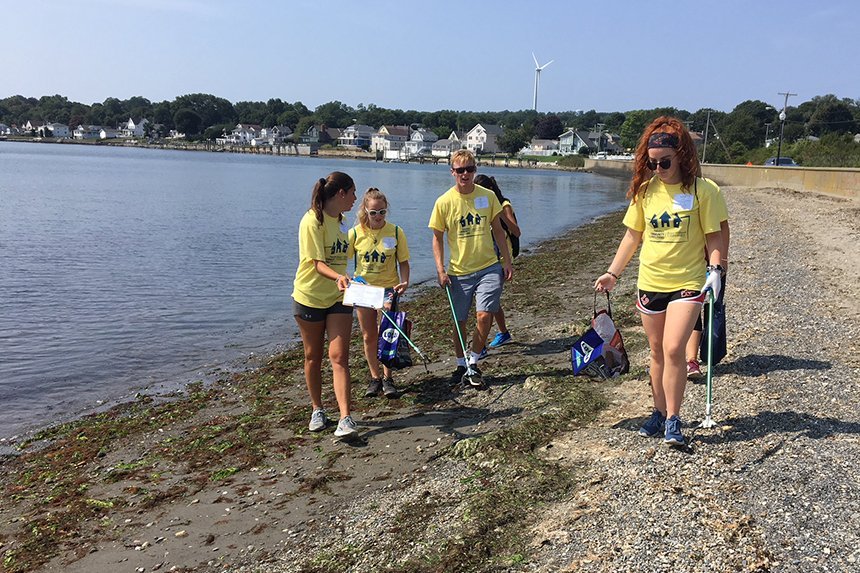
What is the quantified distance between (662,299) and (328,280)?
268 cm

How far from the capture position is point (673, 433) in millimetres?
4406

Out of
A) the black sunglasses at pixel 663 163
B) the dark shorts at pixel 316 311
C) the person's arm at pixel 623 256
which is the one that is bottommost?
the dark shorts at pixel 316 311

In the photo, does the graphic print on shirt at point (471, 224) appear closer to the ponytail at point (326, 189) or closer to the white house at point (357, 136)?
the ponytail at point (326, 189)

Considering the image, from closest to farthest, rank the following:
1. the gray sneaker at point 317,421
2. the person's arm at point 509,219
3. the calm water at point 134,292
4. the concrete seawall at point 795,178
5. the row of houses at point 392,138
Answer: the gray sneaker at point 317,421 < the person's arm at point 509,219 < the calm water at point 134,292 < the concrete seawall at point 795,178 < the row of houses at point 392,138

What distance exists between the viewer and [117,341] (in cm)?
1088

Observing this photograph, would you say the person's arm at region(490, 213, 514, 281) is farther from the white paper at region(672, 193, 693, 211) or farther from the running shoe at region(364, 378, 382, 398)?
the white paper at region(672, 193, 693, 211)

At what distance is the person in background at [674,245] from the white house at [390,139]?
164 m

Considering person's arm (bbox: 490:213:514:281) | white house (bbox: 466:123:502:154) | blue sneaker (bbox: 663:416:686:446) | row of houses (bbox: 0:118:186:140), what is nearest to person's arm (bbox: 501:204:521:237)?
person's arm (bbox: 490:213:514:281)

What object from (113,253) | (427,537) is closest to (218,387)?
(427,537)

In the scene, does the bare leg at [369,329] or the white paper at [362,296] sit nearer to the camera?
the white paper at [362,296]

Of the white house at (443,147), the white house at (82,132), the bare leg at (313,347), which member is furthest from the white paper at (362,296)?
the white house at (82,132)

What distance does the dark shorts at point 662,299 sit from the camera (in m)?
4.33

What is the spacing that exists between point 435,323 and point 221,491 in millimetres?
5896

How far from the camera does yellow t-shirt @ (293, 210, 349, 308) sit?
5.36 meters
